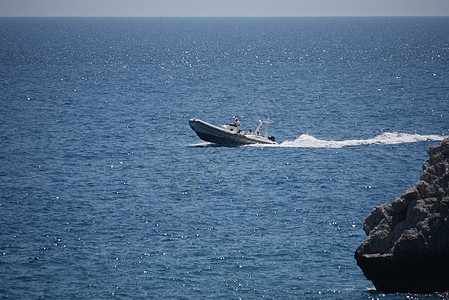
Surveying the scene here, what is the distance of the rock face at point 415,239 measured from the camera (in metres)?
31.4

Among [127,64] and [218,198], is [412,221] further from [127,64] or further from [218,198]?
[127,64]

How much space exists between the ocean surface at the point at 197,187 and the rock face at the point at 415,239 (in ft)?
3.36

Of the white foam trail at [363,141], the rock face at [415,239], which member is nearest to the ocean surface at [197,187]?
the white foam trail at [363,141]

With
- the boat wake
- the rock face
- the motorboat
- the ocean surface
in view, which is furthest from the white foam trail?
the rock face

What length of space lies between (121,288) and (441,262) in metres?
17.8

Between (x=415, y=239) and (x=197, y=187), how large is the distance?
99.6ft

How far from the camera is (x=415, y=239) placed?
1239 inches

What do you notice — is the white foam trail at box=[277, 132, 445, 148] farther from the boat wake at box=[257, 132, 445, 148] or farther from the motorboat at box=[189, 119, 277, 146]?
the motorboat at box=[189, 119, 277, 146]

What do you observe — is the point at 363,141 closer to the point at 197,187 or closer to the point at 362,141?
the point at 362,141

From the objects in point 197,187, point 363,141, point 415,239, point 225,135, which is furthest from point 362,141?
point 415,239

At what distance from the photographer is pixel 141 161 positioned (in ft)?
228

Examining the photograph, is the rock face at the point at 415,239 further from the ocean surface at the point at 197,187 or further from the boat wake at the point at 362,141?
the boat wake at the point at 362,141

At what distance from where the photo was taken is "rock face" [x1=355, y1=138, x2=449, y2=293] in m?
31.4

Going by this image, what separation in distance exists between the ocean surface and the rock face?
1024mm
